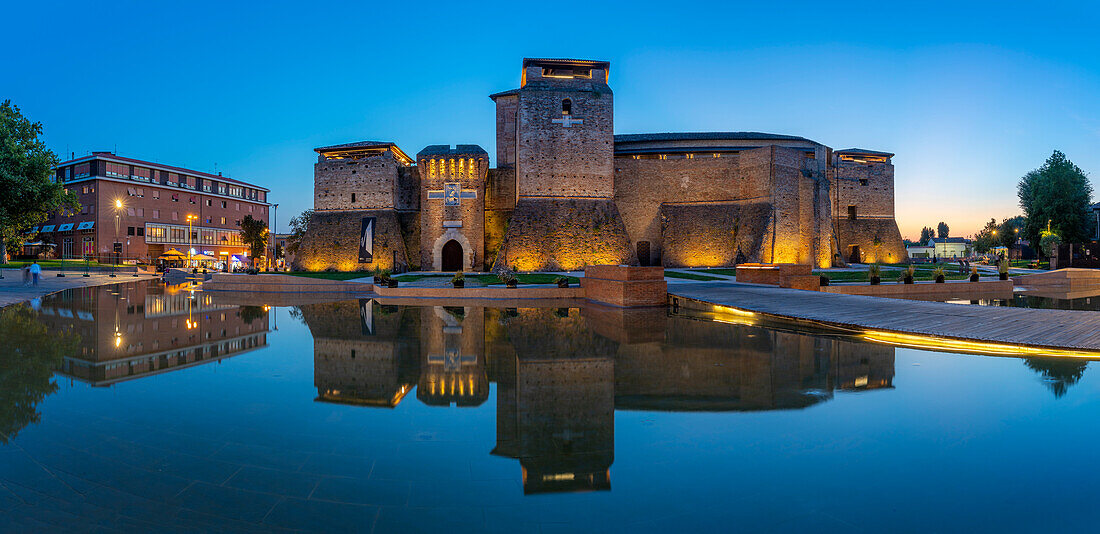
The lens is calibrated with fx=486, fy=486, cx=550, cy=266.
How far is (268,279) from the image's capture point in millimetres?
22531

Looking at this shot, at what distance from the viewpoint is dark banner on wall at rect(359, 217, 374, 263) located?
34031 mm

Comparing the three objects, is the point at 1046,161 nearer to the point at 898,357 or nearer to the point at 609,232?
the point at 609,232

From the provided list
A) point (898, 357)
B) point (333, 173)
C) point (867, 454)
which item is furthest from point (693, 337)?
point (333, 173)

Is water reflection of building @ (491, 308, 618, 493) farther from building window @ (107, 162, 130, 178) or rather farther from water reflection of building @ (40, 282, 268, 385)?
building window @ (107, 162, 130, 178)

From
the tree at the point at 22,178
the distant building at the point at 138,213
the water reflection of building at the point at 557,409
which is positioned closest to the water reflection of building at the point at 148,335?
the water reflection of building at the point at 557,409

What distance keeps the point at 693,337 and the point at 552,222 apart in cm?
2397

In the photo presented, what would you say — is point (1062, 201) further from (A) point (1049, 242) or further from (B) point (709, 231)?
(B) point (709, 231)

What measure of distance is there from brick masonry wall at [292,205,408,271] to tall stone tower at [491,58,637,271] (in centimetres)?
828

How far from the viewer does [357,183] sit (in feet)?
116

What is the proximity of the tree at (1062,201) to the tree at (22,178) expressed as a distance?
64.0 metres

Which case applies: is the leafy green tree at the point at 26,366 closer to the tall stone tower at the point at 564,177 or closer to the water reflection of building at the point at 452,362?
the water reflection of building at the point at 452,362

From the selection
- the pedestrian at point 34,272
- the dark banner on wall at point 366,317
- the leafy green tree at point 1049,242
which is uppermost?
the leafy green tree at point 1049,242

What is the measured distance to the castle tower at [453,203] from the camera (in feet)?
110

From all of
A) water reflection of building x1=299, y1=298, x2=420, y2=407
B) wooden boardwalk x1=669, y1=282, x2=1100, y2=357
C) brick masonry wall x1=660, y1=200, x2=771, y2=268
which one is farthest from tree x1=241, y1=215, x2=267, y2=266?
wooden boardwalk x1=669, y1=282, x2=1100, y2=357
